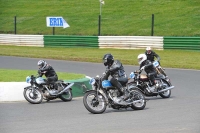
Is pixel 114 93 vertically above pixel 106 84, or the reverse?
pixel 106 84

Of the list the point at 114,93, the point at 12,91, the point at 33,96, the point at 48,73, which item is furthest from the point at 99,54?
the point at 114,93

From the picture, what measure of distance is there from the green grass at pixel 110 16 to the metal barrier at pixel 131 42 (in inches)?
138

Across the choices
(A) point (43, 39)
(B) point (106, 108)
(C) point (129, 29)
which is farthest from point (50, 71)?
(C) point (129, 29)

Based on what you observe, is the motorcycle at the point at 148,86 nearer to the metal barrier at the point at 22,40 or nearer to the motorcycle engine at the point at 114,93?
the motorcycle engine at the point at 114,93

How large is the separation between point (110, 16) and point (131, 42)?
9.12 m

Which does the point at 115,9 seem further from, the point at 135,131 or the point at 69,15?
the point at 135,131

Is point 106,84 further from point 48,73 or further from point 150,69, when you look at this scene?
point 150,69

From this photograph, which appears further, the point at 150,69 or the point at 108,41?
the point at 108,41

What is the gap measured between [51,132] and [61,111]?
303 cm

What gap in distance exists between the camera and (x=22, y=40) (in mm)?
35500

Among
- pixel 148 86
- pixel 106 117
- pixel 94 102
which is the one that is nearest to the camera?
pixel 106 117

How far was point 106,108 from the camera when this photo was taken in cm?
1296

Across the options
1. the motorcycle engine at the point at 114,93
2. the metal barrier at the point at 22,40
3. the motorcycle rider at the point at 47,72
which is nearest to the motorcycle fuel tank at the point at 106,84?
the motorcycle engine at the point at 114,93

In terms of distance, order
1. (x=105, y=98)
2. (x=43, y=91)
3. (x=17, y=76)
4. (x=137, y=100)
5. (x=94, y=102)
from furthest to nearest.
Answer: (x=17, y=76), (x=43, y=91), (x=137, y=100), (x=105, y=98), (x=94, y=102)
